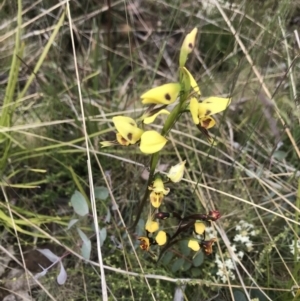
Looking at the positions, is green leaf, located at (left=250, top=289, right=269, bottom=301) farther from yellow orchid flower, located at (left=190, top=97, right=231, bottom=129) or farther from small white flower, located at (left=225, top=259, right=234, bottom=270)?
yellow orchid flower, located at (left=190, top=97, right=231, bottom=129)

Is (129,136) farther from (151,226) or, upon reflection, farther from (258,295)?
(258,295)


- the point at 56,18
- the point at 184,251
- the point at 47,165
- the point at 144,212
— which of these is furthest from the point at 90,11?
the point at 184,251

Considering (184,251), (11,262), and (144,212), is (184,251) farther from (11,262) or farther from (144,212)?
(11,262)

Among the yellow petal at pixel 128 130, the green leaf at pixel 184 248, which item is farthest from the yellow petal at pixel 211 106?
the green leaf at pixel 184 248

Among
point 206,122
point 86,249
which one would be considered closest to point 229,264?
point 86,249

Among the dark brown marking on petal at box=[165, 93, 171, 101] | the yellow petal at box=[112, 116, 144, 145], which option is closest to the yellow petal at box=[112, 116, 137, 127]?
the yellow petal at box=[112, 116, 144, 145]

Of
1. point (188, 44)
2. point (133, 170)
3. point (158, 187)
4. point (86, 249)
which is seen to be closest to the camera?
point (188, 44)
